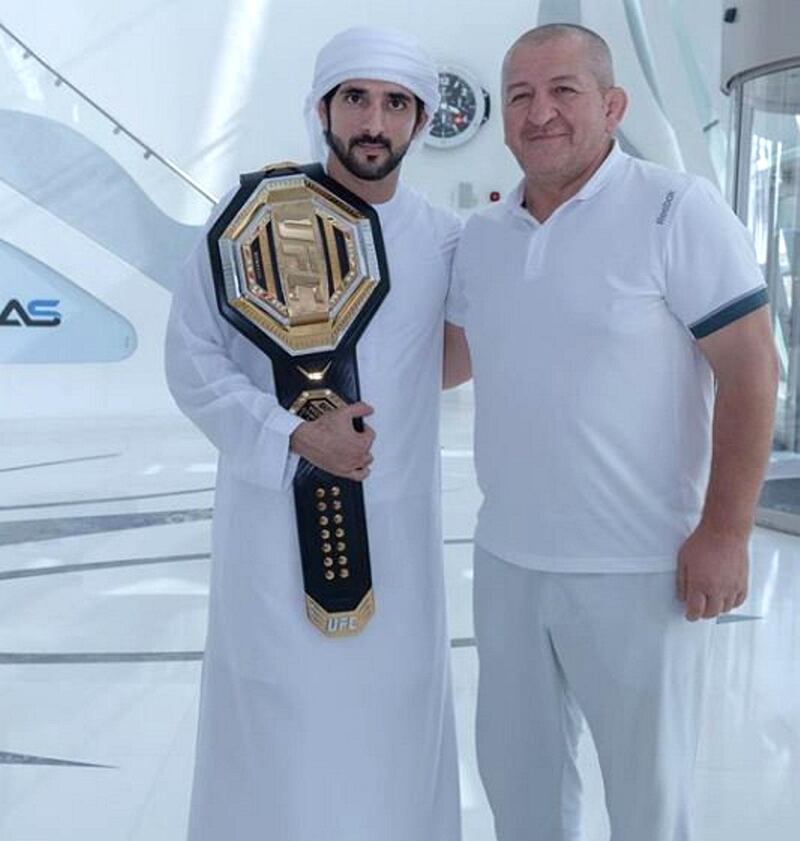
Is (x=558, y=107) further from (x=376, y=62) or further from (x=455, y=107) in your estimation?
(x=455, y=107)

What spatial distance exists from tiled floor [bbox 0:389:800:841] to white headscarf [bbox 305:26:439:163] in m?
1.50

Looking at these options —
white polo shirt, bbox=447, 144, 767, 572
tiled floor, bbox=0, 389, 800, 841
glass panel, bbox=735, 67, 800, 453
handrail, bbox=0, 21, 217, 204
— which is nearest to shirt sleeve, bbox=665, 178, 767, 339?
white polo shirt, bbox=447, 144, 767, 572

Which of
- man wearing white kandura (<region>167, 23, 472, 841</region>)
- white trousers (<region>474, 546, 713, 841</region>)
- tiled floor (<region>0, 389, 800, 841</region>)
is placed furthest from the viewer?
tiled floor (<region>0, 389, 800, 841</region>)

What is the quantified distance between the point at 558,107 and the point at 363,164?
1.00 ft

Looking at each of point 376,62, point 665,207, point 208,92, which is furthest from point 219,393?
point 208,92

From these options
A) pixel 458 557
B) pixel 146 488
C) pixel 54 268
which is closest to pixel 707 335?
pixel 458 557

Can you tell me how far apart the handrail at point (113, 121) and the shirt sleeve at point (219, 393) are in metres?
7.54

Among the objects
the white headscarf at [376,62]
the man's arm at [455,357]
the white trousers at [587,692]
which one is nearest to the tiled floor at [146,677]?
the white trousers at [587,692]

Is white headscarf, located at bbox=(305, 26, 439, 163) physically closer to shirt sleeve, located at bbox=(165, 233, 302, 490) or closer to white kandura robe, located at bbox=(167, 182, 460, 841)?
white kandura robe, located at bbox=(167, 182, 460, 841)

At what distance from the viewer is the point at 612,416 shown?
1.50 metres

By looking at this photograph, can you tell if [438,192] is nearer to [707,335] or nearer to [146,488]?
[146,488]

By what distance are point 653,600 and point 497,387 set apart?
38 cm

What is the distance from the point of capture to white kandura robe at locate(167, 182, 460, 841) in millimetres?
1653

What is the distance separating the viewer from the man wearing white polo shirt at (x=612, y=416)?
146 centimetres
